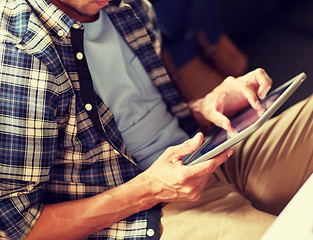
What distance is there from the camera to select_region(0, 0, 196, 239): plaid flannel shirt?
2.34 ft

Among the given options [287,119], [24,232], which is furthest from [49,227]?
[287,119]

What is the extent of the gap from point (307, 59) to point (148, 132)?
997 mm

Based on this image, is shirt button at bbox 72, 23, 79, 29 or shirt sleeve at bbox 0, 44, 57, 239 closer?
shirt sleeve at bbox 0, 44, 57, 239

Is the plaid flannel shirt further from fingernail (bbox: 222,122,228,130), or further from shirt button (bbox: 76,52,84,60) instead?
fingernail (bbox: 222,122,228,130)

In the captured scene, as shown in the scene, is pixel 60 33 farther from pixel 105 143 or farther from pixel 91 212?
pixel 91 212

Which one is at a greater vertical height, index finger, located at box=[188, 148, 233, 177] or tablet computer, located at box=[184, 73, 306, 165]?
tablet computer, located at box=[184, 73, 306, 165]

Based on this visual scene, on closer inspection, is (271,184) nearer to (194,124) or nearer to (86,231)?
(194,124)

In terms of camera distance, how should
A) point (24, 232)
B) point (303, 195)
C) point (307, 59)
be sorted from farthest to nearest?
point (307, 59), point (24, 232), point (303, 195)

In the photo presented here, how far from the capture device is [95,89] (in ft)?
2.85

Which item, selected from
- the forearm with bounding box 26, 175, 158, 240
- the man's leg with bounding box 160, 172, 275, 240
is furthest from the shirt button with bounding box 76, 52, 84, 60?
the man's leg with bounding box 160, 172, 275, 240

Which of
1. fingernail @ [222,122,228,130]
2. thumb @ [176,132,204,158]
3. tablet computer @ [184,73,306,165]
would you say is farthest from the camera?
fingernail @ [222,122,228,130]

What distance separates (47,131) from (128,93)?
0.26 meters

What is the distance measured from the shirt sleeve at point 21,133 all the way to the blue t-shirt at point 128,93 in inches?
6.8

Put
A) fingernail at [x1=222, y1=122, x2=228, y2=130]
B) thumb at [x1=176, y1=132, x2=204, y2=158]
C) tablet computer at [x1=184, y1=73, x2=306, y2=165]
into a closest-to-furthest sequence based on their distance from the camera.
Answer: tablet computer at [x1=184, y1=73, x2=306, y2=165], thumb at [x1=176, y1=132, x2=204, y2=158], fingernail at [x1=222, y1=122, x2=228, y2=130]
